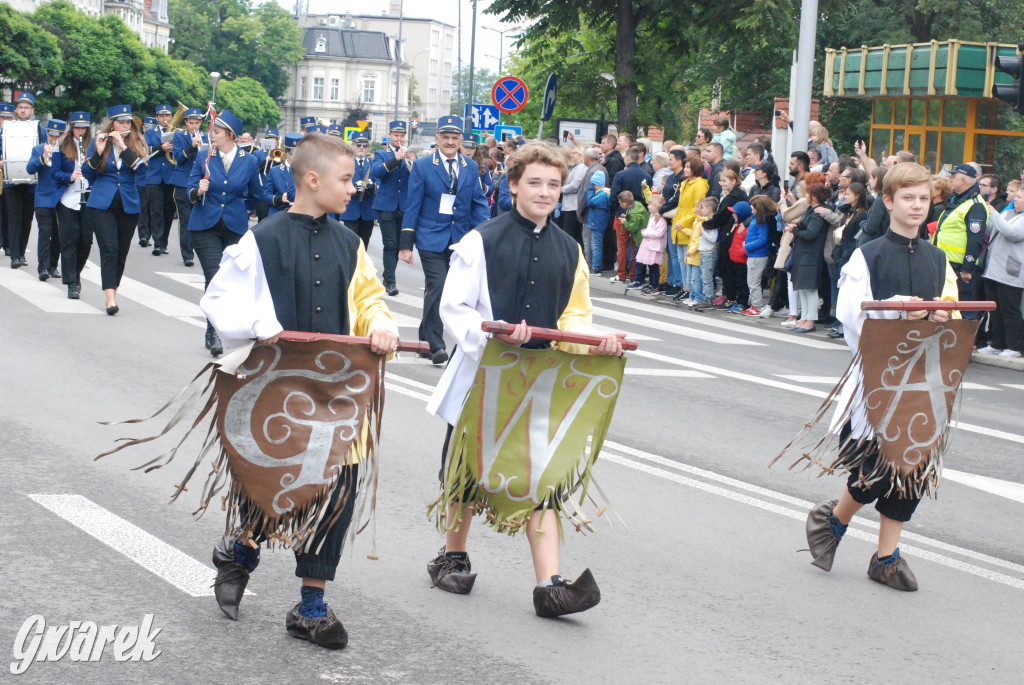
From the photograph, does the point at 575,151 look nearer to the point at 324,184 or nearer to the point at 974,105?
the point at 974,105

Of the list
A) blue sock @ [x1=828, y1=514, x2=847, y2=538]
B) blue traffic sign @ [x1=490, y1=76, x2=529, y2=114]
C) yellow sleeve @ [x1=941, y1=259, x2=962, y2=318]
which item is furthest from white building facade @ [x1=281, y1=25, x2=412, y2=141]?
blue sock @ [x1=828, y1=514, x2=847, y2=538]

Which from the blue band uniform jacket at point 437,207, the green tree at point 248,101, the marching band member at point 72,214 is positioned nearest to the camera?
the blue band uniform jacket at point 437,207

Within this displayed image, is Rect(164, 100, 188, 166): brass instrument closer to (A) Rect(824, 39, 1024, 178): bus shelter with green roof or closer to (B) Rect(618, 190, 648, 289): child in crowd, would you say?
(B) Rect(618, 190, 648, 289): child in crowd

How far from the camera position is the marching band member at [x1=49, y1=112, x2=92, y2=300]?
1406cm

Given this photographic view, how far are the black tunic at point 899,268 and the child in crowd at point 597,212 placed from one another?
539 inches

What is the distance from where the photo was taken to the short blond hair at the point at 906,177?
5844 mm

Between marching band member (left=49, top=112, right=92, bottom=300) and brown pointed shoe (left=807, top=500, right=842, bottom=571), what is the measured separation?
9590 mm

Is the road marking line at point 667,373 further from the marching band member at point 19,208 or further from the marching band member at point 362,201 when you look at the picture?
the marching band member at point 19,208

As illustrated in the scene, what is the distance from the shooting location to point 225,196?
11641 millimetres

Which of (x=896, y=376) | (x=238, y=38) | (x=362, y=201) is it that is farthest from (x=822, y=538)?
(x=238, y=38)

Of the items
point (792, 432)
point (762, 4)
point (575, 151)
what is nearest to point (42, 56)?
point (762, 4)

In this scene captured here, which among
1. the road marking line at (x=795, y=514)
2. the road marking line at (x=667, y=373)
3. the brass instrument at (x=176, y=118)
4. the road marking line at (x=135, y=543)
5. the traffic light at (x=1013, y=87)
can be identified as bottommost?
the road marking line at (x=795, y=514)

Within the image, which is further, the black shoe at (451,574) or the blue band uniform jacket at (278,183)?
the blue band uniform jacket at (278,183)

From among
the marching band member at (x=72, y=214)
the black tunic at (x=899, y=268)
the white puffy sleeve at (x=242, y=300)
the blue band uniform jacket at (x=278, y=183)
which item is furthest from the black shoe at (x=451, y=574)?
the blue band uniform jacket at (x=278, y=183)
